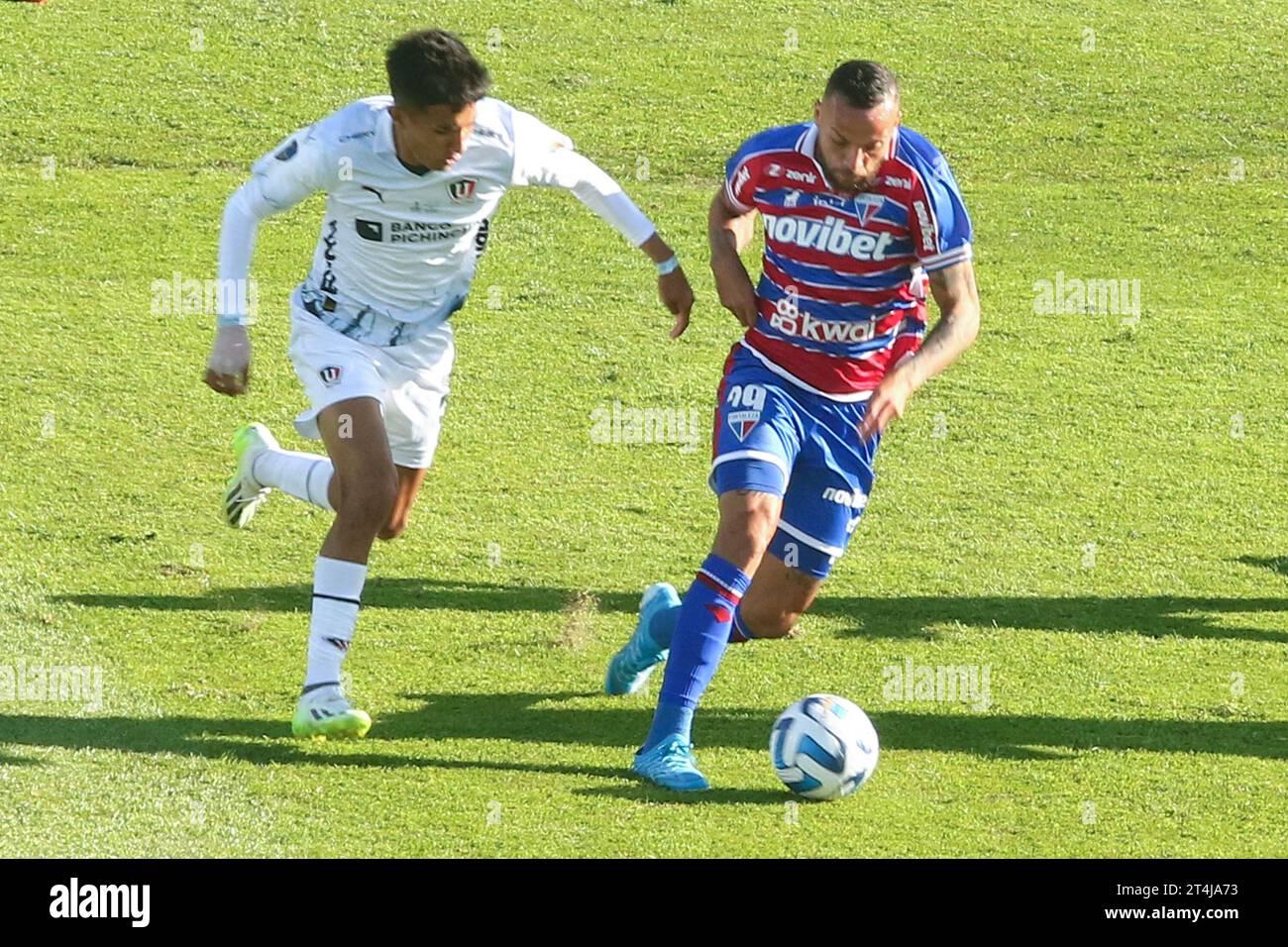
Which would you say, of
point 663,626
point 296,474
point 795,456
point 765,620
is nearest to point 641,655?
point 663,626

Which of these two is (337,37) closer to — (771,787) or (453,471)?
(453,471)

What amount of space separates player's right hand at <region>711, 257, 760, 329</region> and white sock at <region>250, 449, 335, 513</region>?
182 centimetres

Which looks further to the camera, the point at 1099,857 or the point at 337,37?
the point at 337,37

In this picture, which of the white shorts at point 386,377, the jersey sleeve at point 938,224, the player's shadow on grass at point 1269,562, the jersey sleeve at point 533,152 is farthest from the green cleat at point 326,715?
the player's shadow on grass at point 1269,562

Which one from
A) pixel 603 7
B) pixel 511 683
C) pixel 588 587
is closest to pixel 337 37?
pixel 603 7

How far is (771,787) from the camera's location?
6418 millimetres

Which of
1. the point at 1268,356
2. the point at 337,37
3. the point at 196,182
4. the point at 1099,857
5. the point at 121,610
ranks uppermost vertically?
the point at 337,37

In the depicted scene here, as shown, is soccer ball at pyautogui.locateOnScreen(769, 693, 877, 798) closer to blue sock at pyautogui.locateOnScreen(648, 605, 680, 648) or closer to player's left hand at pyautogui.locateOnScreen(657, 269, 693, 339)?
blue sock at pyautogui.locateOnScreen(648, 605, 680, 648)

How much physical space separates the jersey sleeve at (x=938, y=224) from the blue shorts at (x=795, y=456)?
621 mm

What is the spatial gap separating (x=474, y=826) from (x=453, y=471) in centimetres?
428

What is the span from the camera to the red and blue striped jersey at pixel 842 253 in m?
6.47

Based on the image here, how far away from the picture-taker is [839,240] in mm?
6578

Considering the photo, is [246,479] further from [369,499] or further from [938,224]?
[938,224]

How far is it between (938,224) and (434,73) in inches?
68.7
